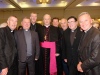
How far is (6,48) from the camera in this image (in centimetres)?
287

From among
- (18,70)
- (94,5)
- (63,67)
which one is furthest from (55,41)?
(94,5)

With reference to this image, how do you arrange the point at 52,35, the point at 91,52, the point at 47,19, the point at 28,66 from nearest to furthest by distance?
the point at 91,52 → the point at 28,66 → the point at 47,19 → the point at 52,35

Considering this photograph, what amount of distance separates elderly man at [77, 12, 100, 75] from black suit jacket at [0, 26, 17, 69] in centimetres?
134

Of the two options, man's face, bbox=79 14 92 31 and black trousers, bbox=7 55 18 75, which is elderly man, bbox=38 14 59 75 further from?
man's face, bbox=79 14 92 31

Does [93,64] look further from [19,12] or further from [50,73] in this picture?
[19,12]

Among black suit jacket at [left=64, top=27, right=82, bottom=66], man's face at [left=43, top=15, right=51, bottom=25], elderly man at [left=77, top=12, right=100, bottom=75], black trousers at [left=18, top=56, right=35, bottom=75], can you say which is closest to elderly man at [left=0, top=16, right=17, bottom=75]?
black trousers at [left=18, top=56, right=35, bottom=75]

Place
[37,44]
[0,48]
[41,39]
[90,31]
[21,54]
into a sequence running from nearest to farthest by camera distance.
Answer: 1. [90,31]
2. [0,48]
3. [21,54]
4. [37,44]
5. [41,39]

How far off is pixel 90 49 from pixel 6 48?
1529mm

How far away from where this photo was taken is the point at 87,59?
2.22m

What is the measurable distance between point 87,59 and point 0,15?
33.0 feet

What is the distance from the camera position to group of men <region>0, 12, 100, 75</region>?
2271mm

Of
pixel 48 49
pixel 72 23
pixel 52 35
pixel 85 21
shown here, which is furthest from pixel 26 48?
pixel 85 21

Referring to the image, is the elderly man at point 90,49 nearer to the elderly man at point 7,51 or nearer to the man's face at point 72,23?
the man's face at point 72,23

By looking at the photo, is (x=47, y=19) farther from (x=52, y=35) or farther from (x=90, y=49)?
(x=90, y=49)
